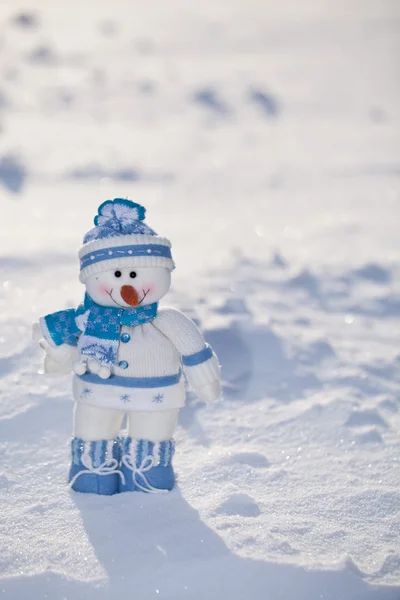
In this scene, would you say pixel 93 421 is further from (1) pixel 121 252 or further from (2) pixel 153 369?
(1) pixel 121 252

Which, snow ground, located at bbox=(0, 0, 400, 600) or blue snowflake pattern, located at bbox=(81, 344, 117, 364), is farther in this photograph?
blue snowflake pattern, located at bbox=(81, 344, 117, 364)

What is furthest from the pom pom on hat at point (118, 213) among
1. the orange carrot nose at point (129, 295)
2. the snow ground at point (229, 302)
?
the snow ground at point (229, 302)

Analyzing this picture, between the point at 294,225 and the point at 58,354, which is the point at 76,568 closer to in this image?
the point at 58,354

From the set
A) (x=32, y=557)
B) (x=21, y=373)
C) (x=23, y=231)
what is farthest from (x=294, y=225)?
(x=32, y=557)

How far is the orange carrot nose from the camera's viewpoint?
2541 mm

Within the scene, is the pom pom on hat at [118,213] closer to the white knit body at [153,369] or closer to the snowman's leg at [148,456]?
the white knit body at [153,369]

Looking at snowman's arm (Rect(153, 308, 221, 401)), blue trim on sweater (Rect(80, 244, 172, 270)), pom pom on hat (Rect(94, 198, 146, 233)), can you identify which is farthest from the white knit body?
pom pom on hat (Rect(94, 198, 146, 233))

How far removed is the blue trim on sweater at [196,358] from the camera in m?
2.61

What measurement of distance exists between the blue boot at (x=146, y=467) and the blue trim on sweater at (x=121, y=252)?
0.63 m

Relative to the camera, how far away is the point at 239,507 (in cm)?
253

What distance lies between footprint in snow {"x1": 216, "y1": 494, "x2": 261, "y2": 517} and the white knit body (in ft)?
1.18

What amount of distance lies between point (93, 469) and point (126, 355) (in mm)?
398

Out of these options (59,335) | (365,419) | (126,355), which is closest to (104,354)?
(126,355)

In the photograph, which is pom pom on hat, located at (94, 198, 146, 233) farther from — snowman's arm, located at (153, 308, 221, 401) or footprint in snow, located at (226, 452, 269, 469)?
footprint in snow, located at (226, 452, 269, 469)
